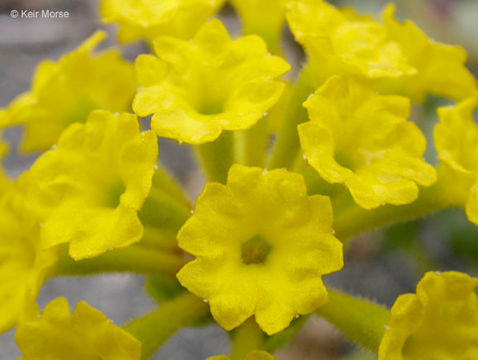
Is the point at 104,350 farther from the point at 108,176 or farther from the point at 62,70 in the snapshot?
the point at 62,70

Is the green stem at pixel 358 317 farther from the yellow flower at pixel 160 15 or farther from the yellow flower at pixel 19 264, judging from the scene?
the yellow flower at pixel 160 15

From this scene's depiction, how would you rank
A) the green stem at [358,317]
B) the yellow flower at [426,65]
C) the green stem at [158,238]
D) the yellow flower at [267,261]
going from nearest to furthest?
the yellow flower at [267,261] → the green stem at [358,317] → the green stem at [158,238] → the yellow flower at [426,65]

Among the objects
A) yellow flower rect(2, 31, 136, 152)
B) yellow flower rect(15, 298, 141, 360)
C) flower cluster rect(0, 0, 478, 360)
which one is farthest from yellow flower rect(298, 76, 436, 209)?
yellow flower rect(2, 31, 136, 152)

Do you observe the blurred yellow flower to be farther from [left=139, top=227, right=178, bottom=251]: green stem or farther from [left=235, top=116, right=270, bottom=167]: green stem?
[left=139, top=227, right=178, bottom=251]: green stem

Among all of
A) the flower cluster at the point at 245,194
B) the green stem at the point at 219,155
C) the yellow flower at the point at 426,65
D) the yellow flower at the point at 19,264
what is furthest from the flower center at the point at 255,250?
the yellow flower at the point at 426,65

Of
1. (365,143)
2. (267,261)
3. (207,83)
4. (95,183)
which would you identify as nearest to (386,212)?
(365,143)

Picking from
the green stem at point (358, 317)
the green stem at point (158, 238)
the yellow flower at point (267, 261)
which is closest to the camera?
the yellow flower at point (267, 261)

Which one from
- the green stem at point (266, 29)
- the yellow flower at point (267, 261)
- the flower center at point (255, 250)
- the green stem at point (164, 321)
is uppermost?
the green stem at point (266, 29)
